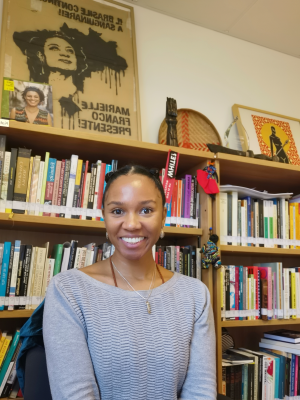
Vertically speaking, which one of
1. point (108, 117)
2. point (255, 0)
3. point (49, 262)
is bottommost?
point (49, 262)

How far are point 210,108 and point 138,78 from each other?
516 millimetres

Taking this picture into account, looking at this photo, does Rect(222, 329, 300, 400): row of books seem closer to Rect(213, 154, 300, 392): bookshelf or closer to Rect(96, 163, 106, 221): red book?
Rect(213, 154, 300, 392): bookshelf

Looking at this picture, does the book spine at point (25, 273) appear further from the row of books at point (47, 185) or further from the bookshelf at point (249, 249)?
the bookshelf at point (249, 249)

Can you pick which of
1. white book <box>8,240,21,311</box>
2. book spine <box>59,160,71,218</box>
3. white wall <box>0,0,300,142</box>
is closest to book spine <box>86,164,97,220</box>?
book spine <box>59,160,71,218</box>

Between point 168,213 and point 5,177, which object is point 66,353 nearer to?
point 5,177

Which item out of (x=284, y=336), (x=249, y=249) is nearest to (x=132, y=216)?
(x=249, y=249)

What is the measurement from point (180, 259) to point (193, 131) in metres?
0.83

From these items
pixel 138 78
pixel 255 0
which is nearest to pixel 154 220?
pixel 138 78

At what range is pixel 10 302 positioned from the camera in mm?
1367

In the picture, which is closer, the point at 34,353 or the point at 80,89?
the point at 34,353

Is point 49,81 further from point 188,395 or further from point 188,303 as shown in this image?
point 188,395

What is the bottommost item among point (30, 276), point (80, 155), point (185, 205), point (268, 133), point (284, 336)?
point (284, 336)

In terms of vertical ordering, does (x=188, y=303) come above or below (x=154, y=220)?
below

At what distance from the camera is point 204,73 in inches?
92.0
